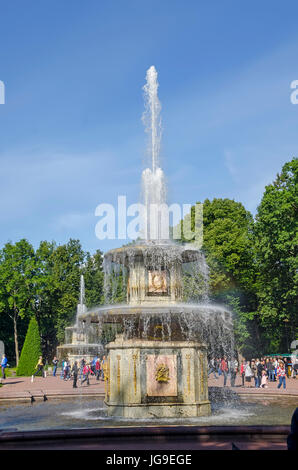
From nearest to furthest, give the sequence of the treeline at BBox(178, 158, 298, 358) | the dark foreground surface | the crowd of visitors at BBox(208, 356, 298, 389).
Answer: the dark foreground surface
the crowd of visitors at BBox(208, 356, 298, 389)
the treeline at BBox(178, 158, 298, 358)

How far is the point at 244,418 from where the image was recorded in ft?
44.8

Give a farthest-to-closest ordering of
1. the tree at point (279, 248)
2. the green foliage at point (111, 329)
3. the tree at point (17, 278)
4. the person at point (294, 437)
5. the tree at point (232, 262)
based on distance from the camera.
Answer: the tree at point (17, 278), the tree at point (232, 262), the tree at point (279, 248), the green foliage at point (111, 329), the person at point (294, 437)

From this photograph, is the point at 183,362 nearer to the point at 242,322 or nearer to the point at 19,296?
the point at 242,322

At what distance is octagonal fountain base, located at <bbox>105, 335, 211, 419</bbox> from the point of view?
13375 mm

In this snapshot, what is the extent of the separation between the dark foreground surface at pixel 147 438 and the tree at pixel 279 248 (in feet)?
88.5

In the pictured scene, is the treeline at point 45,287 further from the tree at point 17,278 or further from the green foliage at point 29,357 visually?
the green foliage at point 29,357

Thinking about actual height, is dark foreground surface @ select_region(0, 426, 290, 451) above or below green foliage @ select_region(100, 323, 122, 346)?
below

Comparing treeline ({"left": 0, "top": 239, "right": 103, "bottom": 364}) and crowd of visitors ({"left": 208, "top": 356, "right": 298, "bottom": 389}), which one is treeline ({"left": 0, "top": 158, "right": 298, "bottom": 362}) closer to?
treeline ({"left": 0, "top": 239, "right": 103, "bottom": 364})

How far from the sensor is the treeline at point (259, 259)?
122ft

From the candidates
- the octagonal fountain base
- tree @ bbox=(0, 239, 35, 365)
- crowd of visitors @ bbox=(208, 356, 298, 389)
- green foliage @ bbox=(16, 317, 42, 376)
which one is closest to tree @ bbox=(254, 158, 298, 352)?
crowd of visitors @ bbox=(208, 356, 298, 389)

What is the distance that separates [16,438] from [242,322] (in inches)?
1482

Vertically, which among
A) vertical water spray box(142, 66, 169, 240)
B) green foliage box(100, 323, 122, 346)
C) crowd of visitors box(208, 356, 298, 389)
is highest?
vertical water spray box(142, 66, 169, 240)

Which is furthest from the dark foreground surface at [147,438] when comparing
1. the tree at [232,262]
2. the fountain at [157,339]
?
the tree at [232,262]

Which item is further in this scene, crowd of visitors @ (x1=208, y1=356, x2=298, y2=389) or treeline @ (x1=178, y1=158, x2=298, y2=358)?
treeline @ (x1=178, y1=158, x2=298, y2=358)
